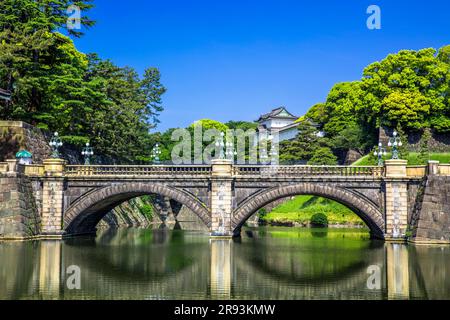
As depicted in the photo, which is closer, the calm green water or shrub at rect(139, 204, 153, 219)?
the calm green water

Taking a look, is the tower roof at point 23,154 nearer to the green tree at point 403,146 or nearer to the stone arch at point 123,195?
the stone arch at point 123,195

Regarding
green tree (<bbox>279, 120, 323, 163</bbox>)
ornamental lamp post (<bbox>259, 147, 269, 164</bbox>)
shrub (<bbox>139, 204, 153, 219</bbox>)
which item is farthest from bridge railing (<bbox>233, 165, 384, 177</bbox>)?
ornamental lamp post (<bbox>259, 147, 269, 164</bbox>)

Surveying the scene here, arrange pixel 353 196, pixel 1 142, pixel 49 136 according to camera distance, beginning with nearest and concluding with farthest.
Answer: pixel 353 196 → pixel 1 142 → pixel 49 136

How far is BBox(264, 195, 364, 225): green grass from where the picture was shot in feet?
180

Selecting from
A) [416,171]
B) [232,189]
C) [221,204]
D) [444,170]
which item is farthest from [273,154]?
[444,170]

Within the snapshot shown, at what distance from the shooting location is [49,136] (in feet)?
150

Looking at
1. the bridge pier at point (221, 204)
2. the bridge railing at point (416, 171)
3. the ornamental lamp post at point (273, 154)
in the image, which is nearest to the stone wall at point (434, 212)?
the bridge railing at point (416, 171)

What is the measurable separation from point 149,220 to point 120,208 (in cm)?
755

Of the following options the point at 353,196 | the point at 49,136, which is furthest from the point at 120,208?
the point at 353,196

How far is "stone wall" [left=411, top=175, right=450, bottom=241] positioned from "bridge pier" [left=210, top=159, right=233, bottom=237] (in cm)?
1214

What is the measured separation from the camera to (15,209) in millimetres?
34531

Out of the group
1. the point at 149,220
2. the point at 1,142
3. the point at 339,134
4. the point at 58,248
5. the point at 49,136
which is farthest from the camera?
the point at 339,134

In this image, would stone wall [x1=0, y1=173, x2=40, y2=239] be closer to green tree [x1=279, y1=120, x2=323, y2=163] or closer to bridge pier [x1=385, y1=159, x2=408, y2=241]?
bridge pier [x1=385, y1=159, x2=408, y2=241]
